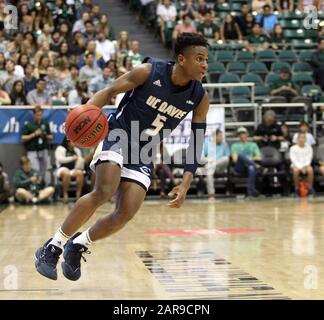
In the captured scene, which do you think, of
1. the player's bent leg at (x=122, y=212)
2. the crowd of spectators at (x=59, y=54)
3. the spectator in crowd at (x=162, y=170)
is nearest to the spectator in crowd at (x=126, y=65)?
the crowd of spectators at (x=59, y=54)

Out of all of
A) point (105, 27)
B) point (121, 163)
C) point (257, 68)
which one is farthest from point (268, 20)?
point (121, 163)

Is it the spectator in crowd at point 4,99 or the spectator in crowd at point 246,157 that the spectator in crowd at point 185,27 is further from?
the spectator in crowd at point 4,99

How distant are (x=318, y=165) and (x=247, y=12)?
17.1 ft

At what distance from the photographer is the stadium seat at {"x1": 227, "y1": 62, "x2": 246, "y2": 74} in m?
19.0

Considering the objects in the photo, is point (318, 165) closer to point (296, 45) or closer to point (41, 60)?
point (296, 45)

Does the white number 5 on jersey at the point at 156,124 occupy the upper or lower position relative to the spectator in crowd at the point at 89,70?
lower

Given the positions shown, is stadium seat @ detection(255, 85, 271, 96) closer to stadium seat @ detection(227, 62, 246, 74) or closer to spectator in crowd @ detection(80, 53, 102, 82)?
stadium seat @ detection(227, 62, 246, 74)

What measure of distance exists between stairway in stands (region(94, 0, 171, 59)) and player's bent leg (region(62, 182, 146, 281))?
571 inches

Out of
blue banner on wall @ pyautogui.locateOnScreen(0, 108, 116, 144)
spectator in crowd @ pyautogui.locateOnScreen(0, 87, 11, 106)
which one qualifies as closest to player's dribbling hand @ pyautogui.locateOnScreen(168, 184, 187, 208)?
blue banner on wall @ pyautogui.locateOnScreen(0, 108, 116, 144)

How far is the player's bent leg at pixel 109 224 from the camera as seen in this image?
6445 mm

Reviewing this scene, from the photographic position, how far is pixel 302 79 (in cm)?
1934

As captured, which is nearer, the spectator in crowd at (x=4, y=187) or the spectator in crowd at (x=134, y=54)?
the spectator in crowd at (x=4, y=187)
